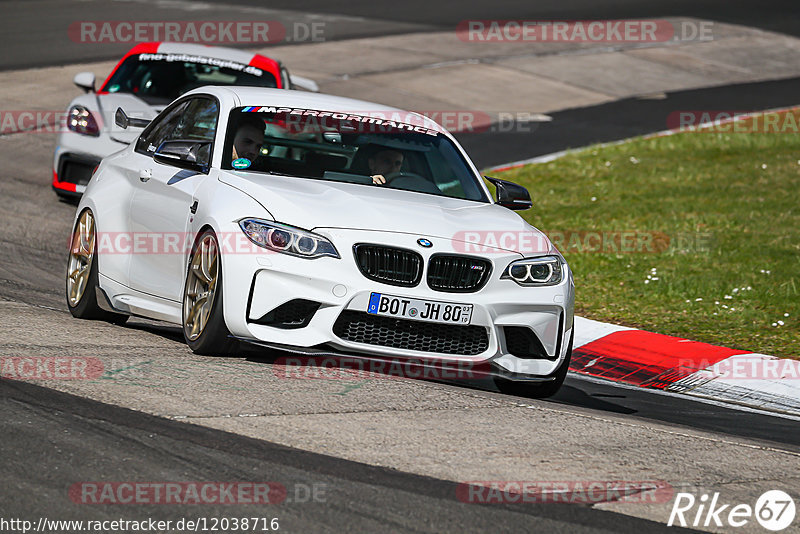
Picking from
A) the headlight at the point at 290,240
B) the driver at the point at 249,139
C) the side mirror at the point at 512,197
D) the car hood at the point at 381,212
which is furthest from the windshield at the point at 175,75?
→ the headlight at the point at 290,240

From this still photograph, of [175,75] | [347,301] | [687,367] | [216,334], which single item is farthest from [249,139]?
[175,75]

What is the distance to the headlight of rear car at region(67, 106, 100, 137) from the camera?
12.6 m

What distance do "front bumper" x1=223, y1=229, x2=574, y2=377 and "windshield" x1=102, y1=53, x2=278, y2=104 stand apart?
23.6 ft

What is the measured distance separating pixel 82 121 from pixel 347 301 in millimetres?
6946

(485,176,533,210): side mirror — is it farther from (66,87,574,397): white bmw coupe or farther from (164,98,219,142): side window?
(164,98,219,142): side window

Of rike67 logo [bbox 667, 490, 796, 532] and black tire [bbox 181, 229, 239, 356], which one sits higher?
black tire [bbox 181, 229, 239, 356]

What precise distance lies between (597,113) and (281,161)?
14697 mm

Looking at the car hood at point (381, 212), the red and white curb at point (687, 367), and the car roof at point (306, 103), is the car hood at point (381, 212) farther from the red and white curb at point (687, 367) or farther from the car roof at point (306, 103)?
the red and white curb at point (687, 367)

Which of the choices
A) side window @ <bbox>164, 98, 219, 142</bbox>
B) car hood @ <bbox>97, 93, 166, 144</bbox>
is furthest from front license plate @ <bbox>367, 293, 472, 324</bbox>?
car hood @ <bbox>97, 93, 166, 144</bbox>

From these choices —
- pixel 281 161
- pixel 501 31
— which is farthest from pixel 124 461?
pixel 501 31

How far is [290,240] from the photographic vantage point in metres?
6.68

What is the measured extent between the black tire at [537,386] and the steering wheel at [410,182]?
1245mm

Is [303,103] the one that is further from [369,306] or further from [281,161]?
A: [369,306]

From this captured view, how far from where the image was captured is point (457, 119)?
66.5 ft
